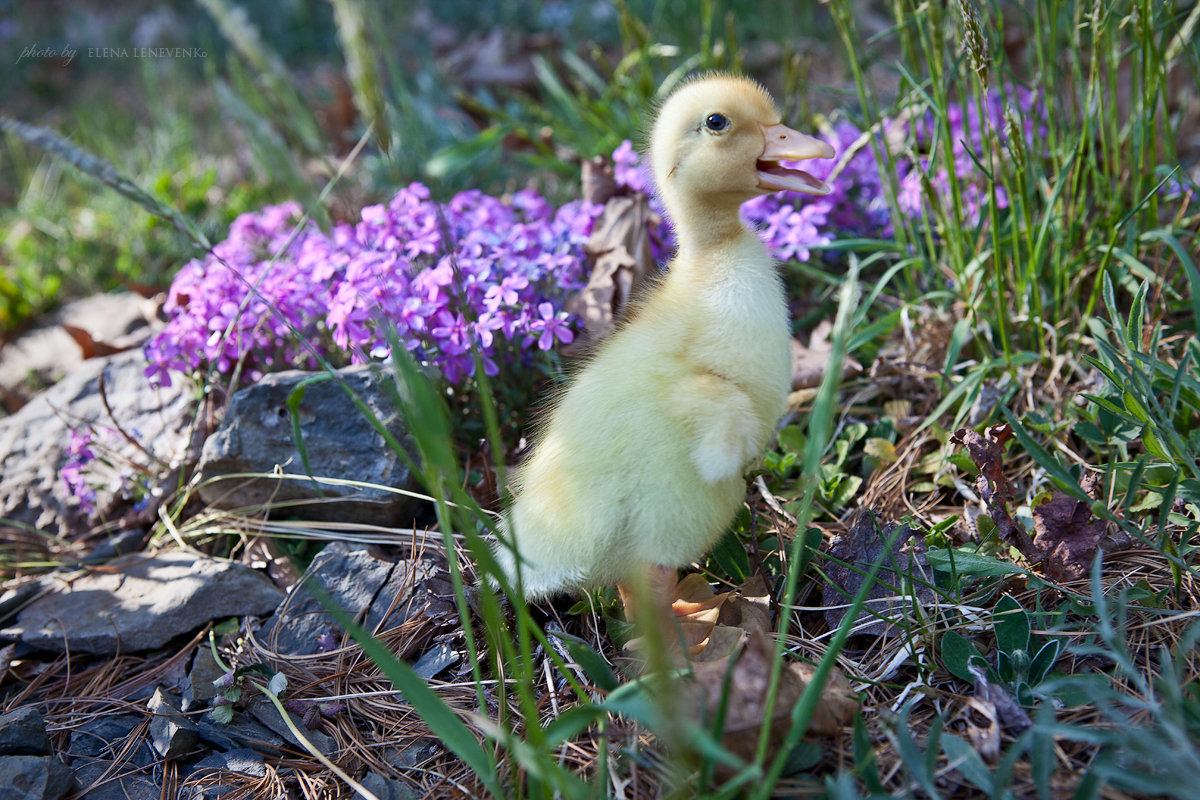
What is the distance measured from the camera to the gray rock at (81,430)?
8.96 feet

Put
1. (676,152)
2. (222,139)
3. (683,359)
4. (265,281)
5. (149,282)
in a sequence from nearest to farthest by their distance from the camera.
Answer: (683,359) → (676,152) → (265,281) → (149,282) → (222,139)

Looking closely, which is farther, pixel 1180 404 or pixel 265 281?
pixel 265 281

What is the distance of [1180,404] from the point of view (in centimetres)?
205

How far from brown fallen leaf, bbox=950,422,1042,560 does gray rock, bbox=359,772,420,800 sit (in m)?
1.39

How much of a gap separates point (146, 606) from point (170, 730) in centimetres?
53

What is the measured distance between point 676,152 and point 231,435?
1460 mm

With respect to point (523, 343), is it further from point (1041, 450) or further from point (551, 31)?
point (551, 31)

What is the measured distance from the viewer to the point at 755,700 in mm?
1437

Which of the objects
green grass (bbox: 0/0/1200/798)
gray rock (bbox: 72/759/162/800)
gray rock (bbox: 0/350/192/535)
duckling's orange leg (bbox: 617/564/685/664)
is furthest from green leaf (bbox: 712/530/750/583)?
gray rock (bbox: 0/350/192/535)

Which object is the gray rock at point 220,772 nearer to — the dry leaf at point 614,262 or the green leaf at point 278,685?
the green leaf at point 278,685

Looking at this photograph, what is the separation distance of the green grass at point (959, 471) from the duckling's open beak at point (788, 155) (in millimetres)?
278

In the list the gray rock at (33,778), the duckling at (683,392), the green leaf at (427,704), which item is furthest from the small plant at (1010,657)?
the gray rock at (33,778)

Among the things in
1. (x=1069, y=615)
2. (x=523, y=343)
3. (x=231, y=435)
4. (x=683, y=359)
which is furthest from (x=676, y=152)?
(x=231, y=435)

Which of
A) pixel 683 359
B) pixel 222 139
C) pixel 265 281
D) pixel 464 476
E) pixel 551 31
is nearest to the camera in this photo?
pixel 683 359
